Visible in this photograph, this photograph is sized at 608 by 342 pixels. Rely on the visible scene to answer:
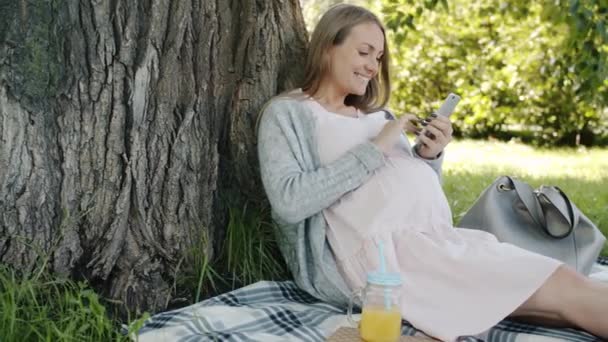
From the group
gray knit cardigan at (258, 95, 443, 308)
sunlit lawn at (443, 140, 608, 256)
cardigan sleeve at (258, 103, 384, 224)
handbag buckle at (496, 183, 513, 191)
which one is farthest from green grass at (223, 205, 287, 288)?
sunlit lawn at (443, 140, 608, 256)

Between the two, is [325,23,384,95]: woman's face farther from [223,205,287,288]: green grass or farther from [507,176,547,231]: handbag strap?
[507,176,547,231]: handbag strap

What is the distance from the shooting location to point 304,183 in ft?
9.05

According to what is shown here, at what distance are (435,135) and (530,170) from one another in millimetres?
5380

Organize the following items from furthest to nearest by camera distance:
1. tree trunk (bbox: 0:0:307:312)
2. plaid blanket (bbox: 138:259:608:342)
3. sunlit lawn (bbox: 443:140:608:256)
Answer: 1. sunlit lawn (bbox: 443:140:608:256)
2. tree trunk (bbox: 0:0:307:312)
3. plaid blanket (bbox: 138:259:608:342)

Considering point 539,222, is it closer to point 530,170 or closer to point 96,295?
point 96,295

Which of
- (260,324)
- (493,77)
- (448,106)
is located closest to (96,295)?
(260,324)

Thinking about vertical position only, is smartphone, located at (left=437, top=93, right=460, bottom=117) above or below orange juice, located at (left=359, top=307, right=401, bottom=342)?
above

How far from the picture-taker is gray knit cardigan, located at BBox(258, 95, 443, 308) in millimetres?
2768

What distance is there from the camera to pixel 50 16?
8.73 ft

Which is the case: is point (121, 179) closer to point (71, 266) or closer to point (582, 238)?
point (71, 266)

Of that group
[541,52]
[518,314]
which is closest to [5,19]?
[518,314]

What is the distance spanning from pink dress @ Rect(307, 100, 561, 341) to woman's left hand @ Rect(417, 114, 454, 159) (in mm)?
77

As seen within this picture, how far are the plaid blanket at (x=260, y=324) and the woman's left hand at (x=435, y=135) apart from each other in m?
0.65

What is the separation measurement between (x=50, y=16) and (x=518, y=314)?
1.73 metres
